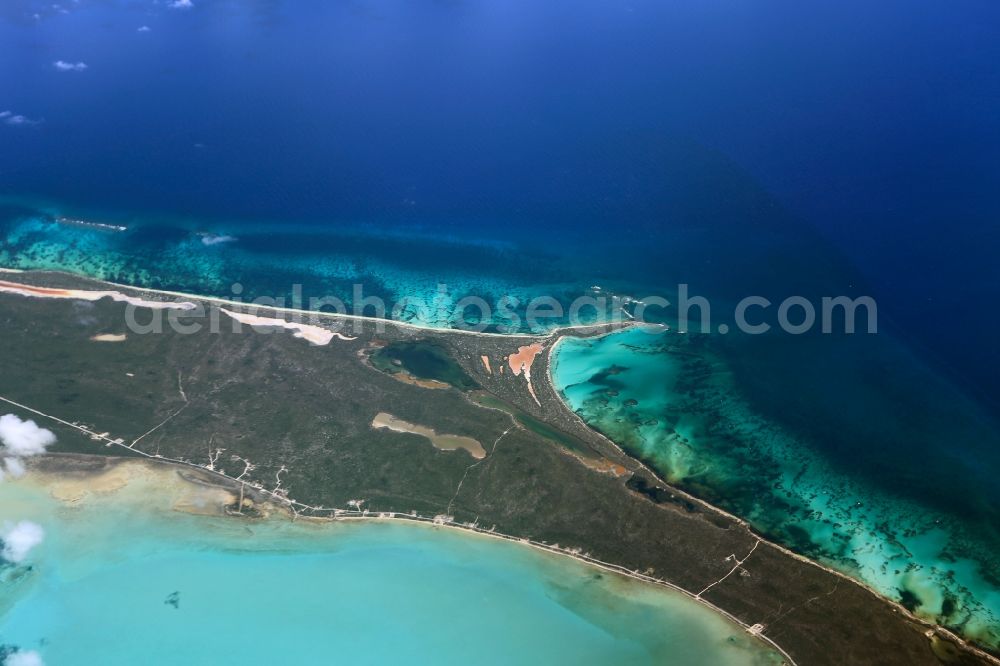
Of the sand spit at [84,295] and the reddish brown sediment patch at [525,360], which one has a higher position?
the sand spit at [84,295]

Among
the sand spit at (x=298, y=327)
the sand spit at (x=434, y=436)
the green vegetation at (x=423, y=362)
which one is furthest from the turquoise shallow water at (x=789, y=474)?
the sand spit at (x=298, y=327)

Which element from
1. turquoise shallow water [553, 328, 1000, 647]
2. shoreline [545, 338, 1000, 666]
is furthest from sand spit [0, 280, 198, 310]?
shoreline [545, 338, 1000, 666]

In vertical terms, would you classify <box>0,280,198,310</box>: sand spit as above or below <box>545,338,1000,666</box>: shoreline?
above

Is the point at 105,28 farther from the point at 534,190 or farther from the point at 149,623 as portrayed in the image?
the point at 149,623

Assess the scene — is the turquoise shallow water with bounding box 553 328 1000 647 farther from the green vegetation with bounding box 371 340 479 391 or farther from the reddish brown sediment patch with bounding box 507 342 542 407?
the green vegetation with bounding box 371 340 479 391

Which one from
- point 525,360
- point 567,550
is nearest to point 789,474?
point 567,550

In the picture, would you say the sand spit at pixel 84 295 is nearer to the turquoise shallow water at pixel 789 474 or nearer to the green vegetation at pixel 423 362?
the green vegetation at pixel 423 362
